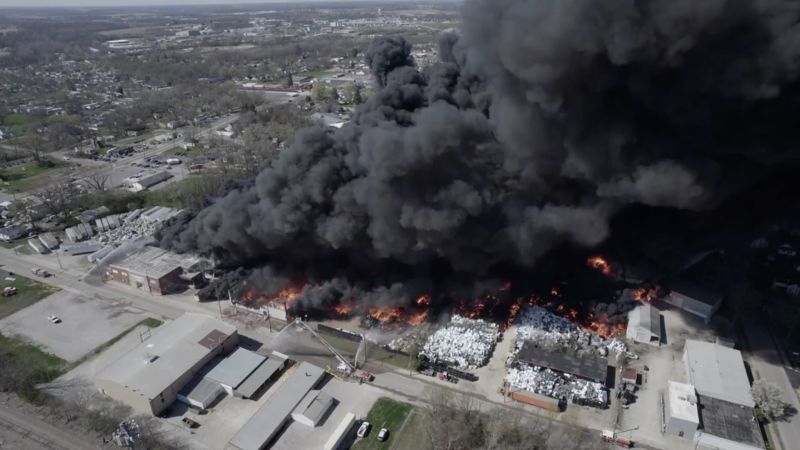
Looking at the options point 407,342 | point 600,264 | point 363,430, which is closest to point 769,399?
point 600,264

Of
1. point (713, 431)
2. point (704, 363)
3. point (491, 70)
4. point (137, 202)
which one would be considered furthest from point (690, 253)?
point (137, 202)

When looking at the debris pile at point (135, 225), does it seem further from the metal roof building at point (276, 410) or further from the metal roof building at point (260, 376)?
the metal roof building at point (276, 410)

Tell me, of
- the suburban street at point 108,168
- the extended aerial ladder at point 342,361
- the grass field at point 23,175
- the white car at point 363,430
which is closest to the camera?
the white car at point 363,430

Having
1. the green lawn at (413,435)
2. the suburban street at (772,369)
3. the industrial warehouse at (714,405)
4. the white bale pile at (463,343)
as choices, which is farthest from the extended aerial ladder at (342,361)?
the suburban street at (772,369)

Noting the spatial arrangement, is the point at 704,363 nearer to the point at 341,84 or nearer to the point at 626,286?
the point at 626,286

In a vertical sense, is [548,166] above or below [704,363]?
above

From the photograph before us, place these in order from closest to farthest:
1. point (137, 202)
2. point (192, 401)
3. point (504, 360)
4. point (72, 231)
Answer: point (192, 401)
point (504, 360)
point (72, 231)
point (137, 202)

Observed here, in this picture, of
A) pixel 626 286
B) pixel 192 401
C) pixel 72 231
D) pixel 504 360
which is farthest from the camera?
pixel 72 231
